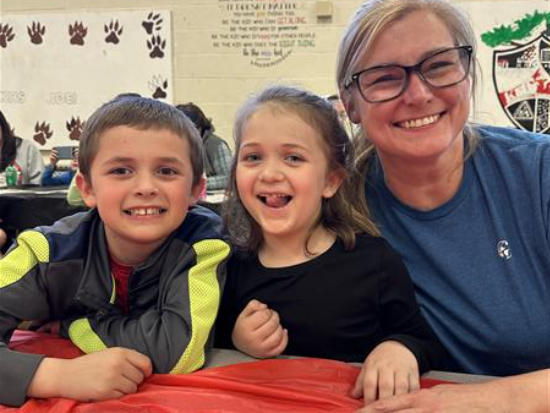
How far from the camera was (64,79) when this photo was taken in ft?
18.6

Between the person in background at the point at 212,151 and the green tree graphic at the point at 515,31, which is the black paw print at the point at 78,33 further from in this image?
the green tree graphic at the point at 515,31

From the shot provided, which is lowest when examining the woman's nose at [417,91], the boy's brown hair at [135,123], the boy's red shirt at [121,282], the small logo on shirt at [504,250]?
the boy's red shirt at [121,282]

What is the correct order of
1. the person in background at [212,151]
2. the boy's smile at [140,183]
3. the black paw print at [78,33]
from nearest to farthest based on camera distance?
the boy's smile at [140,183], the person in background at [212,151], the black paw print at [78,33]

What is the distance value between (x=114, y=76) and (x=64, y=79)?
547 millimetres

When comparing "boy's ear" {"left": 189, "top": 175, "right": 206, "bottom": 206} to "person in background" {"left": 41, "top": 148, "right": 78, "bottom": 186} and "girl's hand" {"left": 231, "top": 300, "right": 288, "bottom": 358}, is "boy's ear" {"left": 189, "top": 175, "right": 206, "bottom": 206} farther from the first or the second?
"person in background" {"left": 41, "top": 148, "right": 78, "bottom": 186}

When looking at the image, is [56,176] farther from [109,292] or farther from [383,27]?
[383,27]

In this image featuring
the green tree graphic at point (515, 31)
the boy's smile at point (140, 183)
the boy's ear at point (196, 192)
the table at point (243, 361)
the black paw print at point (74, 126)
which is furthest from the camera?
the black paw print at point (74, 126)

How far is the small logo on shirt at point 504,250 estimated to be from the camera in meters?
1.22

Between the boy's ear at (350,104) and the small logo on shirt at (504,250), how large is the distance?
437 millimetres

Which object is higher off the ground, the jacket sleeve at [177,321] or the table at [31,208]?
the jacket sleeve at [177,321]

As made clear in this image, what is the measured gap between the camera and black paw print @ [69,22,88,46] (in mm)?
5555

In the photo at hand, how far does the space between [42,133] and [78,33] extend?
109cm

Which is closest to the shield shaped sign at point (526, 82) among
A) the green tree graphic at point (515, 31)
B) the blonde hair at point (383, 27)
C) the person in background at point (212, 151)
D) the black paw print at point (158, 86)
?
the green tree graphic at point (515, 31)

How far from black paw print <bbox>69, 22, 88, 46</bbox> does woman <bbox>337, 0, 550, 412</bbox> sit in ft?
16.1
